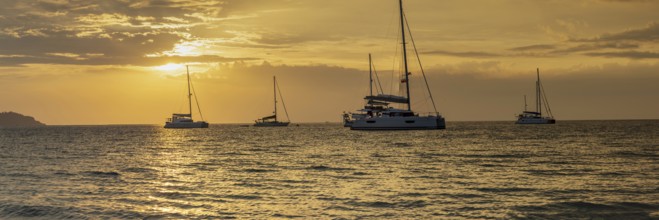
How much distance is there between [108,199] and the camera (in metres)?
27.0

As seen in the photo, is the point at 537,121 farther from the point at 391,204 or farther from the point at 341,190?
→ the point at 391,204

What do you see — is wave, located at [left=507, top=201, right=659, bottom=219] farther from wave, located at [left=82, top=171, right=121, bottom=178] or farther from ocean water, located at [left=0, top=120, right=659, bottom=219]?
wave, located at [left=82, top=171, right=121, bottom=178]

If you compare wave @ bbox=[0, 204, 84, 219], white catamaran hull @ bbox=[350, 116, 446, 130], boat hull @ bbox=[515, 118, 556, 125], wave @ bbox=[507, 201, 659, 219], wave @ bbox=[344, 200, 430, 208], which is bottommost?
wave @ bbox=[507, 201, 659, 219]

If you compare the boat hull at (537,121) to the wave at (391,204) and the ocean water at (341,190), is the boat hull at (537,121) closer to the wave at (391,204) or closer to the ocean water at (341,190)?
the ocean water at (341,190)

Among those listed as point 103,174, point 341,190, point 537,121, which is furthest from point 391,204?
point 537,121

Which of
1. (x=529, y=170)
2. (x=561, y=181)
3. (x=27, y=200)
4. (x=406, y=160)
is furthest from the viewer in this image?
(x=406, y=160)

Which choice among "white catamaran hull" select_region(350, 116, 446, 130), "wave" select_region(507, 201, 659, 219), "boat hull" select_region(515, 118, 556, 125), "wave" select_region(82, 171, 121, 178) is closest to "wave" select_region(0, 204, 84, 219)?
"wave" select_region(82, 171, 121, 178)

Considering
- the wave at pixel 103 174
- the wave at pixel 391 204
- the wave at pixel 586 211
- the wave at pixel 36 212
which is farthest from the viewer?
the wave at pixel 103 174

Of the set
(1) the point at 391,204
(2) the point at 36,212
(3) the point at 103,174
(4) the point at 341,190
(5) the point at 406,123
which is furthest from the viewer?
(5) the point at 406,123

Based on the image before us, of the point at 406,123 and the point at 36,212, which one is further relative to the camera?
the point at 406,123

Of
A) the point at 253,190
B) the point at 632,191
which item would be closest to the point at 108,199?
the point at 253,190

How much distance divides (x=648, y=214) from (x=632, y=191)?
6.32m

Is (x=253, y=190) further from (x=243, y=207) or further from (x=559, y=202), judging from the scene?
(x=559, y=202)

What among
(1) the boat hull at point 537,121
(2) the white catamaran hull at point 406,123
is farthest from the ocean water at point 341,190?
(1) the boat hull at point 537,121
